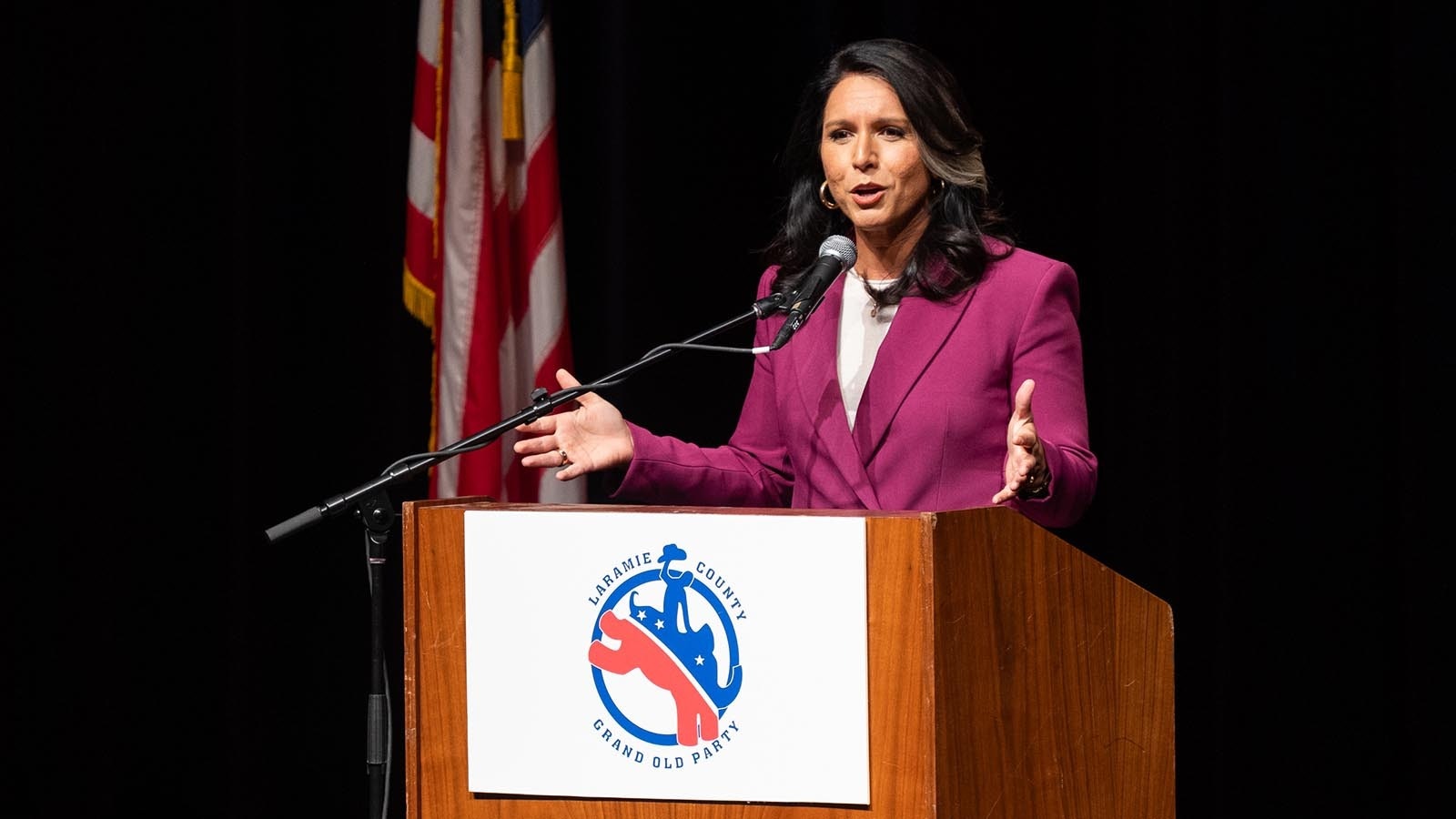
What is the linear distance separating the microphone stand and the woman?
23 centimetres

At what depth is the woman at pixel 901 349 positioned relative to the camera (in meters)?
2.11

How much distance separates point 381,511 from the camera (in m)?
1.69

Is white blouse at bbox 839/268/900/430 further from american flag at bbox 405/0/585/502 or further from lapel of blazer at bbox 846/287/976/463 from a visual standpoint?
american flag at bbox 405/0/585/502

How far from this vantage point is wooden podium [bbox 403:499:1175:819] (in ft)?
4.70

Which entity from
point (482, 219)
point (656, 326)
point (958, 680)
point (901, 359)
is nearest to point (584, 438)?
point (901, 359)

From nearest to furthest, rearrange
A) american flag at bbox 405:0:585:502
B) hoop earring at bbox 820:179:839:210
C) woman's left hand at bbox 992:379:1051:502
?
woman's left hand at bbox 992:379:1051:502, hoop earring at bbox 820:179:839:210, american flag at bbox 405:0:585:502

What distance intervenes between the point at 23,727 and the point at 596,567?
79.6 inches

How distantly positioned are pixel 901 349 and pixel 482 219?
4.83ft

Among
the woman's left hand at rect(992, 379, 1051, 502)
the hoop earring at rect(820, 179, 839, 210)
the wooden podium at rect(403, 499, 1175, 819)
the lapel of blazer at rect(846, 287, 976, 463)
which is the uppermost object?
the hoop earring at rect(820, 179, 839, 210)

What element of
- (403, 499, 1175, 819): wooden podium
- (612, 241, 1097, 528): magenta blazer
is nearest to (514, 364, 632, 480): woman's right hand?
(612, 241, 1097, 528): magenta blazer

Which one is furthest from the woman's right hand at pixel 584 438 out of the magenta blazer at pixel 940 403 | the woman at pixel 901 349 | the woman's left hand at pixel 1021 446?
the woman's left hand at pixel 1021 446

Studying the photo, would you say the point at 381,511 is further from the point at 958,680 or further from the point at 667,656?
the point at 958,680

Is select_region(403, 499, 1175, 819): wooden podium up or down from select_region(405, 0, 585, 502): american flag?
down

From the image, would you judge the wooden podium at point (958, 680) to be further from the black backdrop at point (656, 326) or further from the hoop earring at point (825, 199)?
the black backdrop at point (656, 326)
